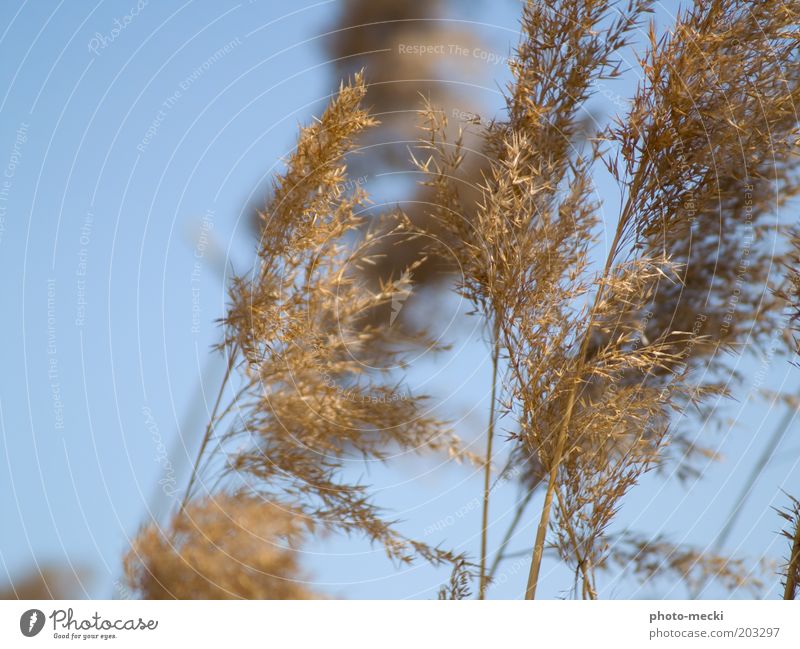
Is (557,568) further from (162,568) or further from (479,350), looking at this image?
(162,568)

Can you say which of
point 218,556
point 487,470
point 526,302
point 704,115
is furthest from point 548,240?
point 218,556

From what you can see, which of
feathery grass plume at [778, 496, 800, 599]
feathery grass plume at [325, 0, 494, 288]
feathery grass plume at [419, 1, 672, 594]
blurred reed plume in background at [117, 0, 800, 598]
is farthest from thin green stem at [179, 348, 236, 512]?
feathery grass plume at [778, 496, 800, 599]

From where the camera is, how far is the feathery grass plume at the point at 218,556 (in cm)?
206

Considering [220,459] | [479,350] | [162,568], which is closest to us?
[162,568]

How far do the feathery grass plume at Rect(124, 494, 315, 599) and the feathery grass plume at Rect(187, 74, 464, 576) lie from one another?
4.0 inches

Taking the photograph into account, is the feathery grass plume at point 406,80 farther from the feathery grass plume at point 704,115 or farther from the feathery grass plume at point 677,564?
the feathery grass plume at point 677,564

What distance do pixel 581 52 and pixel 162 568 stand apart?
1743 millimetres

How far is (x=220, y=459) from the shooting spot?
7.45 ft

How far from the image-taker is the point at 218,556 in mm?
2080

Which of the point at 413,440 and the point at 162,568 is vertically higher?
the point at 413,440

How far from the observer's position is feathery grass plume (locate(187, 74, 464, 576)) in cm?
224

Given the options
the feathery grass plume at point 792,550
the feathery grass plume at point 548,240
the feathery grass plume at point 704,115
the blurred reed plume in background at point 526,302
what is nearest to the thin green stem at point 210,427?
the blurred reed plume in background at point 526,302

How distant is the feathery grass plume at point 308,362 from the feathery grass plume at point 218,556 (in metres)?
0.10
